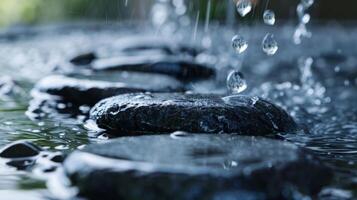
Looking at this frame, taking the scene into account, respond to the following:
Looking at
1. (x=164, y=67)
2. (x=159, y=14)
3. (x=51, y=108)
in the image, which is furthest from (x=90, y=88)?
(x=159, y=14)

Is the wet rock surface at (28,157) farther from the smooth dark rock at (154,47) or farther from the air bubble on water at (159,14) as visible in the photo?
the air bubble on water at (159,14)

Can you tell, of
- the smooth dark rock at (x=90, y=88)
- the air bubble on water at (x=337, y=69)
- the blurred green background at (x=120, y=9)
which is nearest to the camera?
the smooth dark rock at (x=90, y=88)

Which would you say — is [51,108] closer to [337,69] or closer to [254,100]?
[254,100]

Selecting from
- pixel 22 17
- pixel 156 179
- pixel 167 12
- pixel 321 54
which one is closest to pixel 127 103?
pixel 156 179

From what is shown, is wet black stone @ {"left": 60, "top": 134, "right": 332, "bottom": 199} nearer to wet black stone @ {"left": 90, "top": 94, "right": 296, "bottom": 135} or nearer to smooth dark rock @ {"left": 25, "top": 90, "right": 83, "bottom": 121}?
wet black stone @ {"left": 90, "top": 94, "right": 296, "bottom": 135}

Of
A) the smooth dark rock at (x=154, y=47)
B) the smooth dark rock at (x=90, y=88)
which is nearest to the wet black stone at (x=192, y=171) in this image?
the smooth dark rock at (x=90, y=88)

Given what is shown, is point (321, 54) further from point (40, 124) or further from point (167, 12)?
point (167, 12)

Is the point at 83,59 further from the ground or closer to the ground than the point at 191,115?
further from the ground
